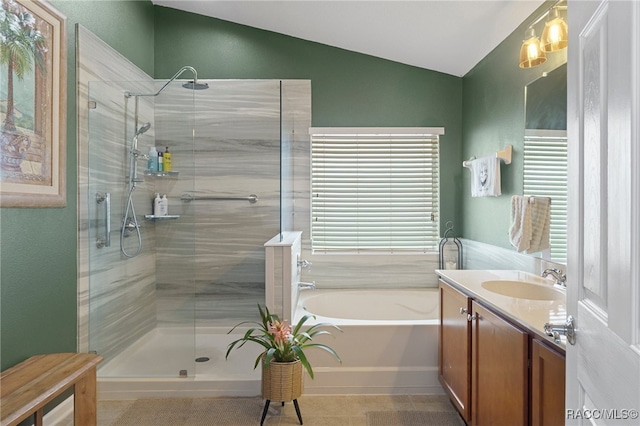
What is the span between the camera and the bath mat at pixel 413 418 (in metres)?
2.34

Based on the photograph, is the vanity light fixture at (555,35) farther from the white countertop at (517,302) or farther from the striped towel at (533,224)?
the white countertop at (517,302)

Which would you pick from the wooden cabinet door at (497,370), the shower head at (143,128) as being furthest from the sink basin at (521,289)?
the shower head at (143,128)

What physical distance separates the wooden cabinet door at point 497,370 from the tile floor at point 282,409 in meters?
A: 0.66

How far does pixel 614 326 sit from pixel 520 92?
→ 89.5 inches

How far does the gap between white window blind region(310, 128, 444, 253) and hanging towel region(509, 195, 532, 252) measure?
1.40 metres

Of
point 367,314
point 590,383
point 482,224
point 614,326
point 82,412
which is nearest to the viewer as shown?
point 614,326

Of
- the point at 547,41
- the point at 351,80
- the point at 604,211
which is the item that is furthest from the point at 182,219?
the point at 604,211

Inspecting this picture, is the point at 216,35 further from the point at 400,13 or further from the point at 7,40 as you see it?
the point at 7,40

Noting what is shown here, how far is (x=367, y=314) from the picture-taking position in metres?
3.57

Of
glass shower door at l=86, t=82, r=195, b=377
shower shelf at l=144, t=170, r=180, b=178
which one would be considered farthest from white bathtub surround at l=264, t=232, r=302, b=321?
shower shelf at l=144, t=170, r=180, b=178

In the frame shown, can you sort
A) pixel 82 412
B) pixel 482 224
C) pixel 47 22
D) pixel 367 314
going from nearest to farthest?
1. pixel 82 412
2. pixel 47 22
3. pixel 482 224
4. pixel 367 314

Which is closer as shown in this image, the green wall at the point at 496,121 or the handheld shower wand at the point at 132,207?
the green wall at the point at 496,121

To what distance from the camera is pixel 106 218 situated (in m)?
2.77

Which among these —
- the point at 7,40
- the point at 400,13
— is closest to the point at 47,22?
the point at 7,40
